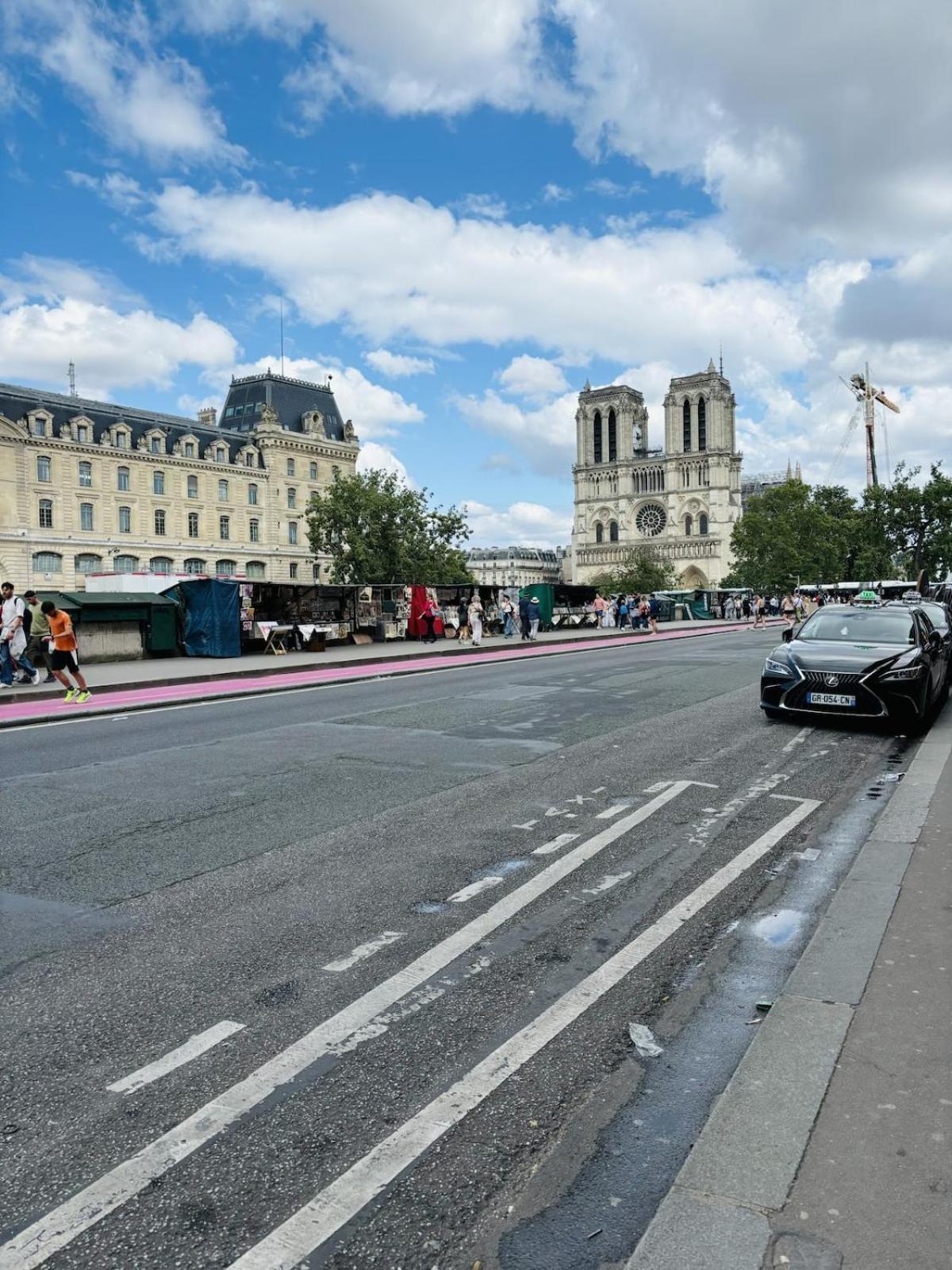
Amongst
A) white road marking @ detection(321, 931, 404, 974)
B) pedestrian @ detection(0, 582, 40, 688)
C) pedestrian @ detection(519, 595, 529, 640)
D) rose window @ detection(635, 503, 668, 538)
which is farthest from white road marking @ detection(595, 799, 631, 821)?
rose window @ detection(635, 503, 668, 538)

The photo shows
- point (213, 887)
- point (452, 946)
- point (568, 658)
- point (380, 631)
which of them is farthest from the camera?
point (380, 631)

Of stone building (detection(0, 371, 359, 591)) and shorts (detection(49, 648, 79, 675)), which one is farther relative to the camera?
stone building (detection(0, 371, 359, 591))

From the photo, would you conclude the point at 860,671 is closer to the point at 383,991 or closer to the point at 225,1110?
the point at 383,991

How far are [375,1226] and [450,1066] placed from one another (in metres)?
0.80

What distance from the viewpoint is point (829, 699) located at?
413 inches

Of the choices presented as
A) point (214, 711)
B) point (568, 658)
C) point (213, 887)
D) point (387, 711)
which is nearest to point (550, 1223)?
point (213, 887)

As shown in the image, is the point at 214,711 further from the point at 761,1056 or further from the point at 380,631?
the point at 380,631

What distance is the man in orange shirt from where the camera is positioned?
14758 mm

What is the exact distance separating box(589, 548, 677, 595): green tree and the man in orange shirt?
10599 cm

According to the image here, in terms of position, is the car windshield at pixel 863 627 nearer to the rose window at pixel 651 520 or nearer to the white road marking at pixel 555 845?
the white road marking at pixel 555 845

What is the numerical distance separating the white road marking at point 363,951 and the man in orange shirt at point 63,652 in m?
11.9

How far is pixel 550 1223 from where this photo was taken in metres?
2.40

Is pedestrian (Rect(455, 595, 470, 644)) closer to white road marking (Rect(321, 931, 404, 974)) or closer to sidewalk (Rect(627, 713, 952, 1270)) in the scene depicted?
white road marking (Rect(321, 931, 404, 974))

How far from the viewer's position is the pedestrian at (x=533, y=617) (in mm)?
32188
